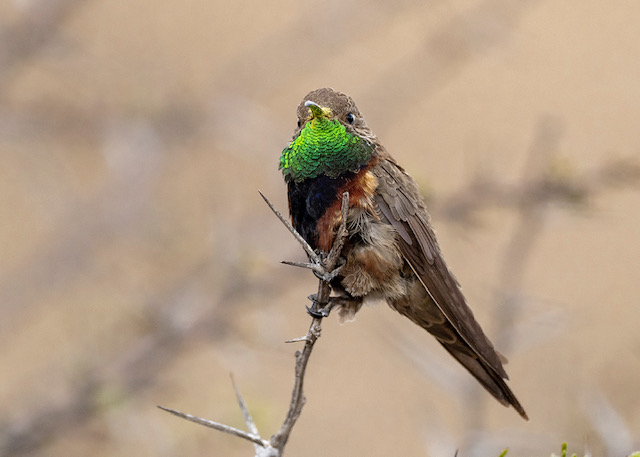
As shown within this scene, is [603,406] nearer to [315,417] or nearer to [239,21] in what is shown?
[315,417]

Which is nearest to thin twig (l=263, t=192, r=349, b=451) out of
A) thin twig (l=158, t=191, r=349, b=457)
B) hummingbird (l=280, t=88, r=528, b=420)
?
thin twig (l=158, t=191, r=349, b=457)

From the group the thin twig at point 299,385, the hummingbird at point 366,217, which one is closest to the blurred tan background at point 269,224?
the hummingbird at point 366,217

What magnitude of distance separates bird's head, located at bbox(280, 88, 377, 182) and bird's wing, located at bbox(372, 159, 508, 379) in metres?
0.12

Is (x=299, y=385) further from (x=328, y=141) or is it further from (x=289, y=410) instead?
(x=328, y=141)

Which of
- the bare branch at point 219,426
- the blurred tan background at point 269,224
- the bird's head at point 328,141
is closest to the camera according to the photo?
the bare branch at point 219,426

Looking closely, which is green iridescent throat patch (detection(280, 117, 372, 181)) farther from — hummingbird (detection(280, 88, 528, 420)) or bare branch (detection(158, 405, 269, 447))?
bare branch (detection(158, 405, 269, 447))

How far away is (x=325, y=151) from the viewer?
10.0ft

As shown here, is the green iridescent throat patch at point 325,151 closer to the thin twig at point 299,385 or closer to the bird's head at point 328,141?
the bird's head at point 328,141

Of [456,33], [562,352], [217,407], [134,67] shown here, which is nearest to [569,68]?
[456,33]

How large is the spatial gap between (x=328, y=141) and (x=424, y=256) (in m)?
0.62

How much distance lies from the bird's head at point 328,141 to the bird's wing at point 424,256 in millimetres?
124

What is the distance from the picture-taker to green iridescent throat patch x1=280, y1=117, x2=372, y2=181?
3.03m

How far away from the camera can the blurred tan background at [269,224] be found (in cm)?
383

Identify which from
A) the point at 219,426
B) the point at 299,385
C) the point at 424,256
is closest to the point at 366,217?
the point at 424,256
